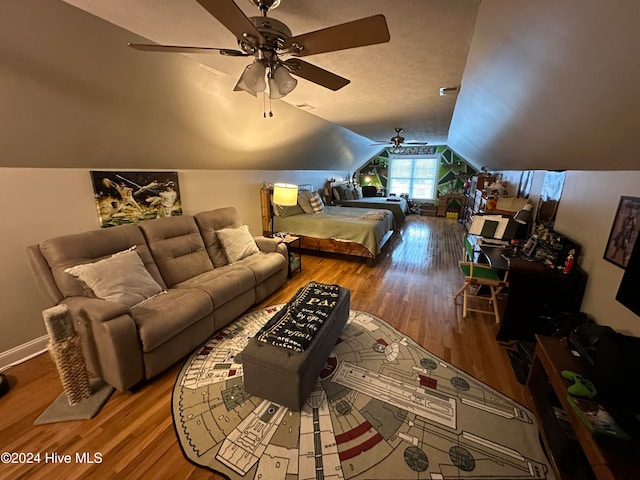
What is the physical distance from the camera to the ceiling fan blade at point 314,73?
1403mm

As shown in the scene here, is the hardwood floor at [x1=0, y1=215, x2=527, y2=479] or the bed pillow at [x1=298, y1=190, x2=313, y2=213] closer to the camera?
the hardwood floor at [x1=0, y1=215, x2=527, y2=479]

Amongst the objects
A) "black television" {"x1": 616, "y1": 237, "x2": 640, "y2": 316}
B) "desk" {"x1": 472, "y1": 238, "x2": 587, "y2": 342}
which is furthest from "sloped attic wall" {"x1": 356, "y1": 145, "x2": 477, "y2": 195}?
"black television" {"x1": 616, "y1": 237, "x2": 640, "y2": 316}

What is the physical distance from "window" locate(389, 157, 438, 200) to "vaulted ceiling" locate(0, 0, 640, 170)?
5.82 meters

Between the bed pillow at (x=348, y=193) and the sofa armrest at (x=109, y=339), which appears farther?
the bed pillow at (x=348, y=193)

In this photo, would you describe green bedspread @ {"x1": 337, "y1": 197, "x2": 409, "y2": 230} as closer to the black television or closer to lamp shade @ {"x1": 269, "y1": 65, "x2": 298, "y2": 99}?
the black television

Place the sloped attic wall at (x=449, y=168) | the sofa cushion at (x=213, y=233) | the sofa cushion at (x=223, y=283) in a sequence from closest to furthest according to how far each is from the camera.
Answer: the sofa cushion at (x=223, y=283)
the sofa cushion at (x=213, y=233)
the sloped attic wall at (x=449, y=168)

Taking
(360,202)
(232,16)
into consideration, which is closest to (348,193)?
(360,202)

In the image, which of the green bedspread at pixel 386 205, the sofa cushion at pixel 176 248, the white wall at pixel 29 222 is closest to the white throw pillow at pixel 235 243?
the sofa cushion at pixel 176 248

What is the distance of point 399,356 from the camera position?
7.01 ft

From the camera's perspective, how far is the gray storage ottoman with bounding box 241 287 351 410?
61.0 inches

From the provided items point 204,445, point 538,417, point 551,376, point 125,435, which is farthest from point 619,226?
point 125,435

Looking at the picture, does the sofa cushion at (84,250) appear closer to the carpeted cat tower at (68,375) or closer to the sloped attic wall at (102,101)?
the carpeted cat tower at (68,375)

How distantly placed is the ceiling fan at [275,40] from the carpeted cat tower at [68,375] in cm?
159

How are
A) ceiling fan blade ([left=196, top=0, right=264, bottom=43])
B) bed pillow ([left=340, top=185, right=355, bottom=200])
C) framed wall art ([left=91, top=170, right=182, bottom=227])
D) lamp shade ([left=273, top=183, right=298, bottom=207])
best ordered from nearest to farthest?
ceiling fan blade ([left=196, top=0, right=264, bottom=43]) → framed wall art ([left=91, top=170, right=182, bottom=227]) → lamp shade ([left=273, top=183, right=298, bottom=207]) → bed pillow ([left=340, top=185, right=355, bottom=200])
